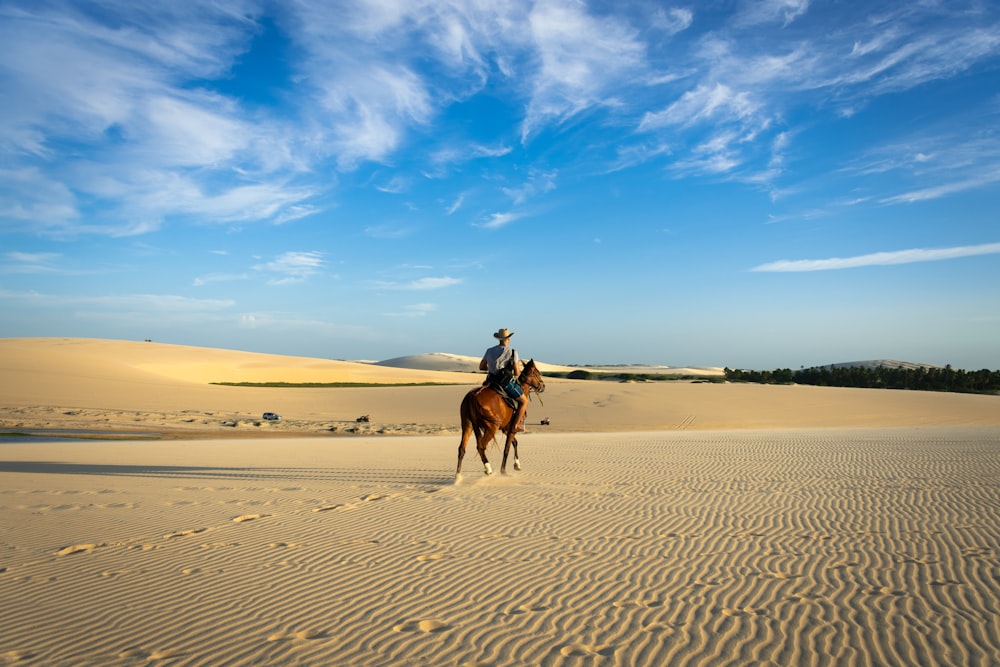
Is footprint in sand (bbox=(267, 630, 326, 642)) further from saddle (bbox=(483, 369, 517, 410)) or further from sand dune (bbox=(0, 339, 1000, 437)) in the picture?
sand dune (bbox=(0, 339, 1000, 437))

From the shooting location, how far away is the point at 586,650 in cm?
443

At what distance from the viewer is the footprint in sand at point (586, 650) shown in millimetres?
4375

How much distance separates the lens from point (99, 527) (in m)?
8.23

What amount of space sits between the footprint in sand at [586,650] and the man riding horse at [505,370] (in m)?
7.76

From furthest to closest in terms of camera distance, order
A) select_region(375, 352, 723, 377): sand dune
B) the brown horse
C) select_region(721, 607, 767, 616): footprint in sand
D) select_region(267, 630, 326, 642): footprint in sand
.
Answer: select_region(375, 352, 723, 377): sand dune, the brown horse, select_region(721, 607, 767, 616): footprint in sand, select_region(267, 630, 326, 642): footprint in sand

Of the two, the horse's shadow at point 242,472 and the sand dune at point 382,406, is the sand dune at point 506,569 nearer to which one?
the horse's shadow at point 242,472

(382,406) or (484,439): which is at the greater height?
(484,439)

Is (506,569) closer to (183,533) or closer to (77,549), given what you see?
(183,533)

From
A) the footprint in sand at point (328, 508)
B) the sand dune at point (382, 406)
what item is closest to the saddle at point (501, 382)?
the footprint in sand at point (328, 508)

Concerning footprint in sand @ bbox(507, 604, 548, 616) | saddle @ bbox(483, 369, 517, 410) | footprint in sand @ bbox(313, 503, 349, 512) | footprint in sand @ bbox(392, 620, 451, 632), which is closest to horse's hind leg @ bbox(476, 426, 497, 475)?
saddle @ bbox(483, 369, 517, 410)

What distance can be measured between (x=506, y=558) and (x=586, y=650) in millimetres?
2309

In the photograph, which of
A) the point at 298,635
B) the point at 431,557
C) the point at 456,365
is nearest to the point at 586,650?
the point at 298,635

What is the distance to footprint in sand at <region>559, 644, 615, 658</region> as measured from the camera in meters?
4.38

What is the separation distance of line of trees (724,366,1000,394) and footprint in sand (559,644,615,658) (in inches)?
2238
